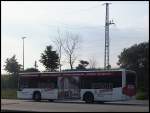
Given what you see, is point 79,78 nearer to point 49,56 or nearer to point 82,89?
point 82,89

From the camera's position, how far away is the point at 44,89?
39.2m

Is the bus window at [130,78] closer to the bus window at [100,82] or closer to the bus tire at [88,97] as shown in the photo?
the bus window at [100,82]

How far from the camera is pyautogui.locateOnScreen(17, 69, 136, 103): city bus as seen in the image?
112 feet

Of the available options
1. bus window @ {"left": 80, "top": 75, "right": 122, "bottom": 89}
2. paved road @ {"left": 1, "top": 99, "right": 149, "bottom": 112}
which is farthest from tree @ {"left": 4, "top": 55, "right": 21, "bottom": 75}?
paved road @ {"left": 1, "top": 99, "right": 149, "bottom": 112}

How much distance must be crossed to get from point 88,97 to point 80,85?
1.21 meters

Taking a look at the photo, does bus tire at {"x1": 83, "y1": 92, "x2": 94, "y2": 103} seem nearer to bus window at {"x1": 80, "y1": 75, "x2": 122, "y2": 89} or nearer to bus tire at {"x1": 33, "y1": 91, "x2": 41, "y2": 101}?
bus window at {"x1": 80, "y1": 75, "x2": 122, "y2": 89}

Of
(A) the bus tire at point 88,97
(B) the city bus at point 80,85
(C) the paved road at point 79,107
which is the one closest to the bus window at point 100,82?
(B) the city bus at point 80,85

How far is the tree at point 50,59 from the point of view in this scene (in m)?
77.7

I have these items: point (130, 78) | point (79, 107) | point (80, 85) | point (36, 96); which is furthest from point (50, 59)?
point (79, 107)

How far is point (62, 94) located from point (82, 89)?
2.55 m

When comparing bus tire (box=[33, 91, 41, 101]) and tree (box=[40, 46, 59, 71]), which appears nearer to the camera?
bus tire (box=[33, 91, 41, 101])

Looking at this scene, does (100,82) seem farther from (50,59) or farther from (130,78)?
(50,59)

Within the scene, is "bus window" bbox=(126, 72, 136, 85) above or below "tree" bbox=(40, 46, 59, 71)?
below

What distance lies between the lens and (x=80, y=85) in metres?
36.3
